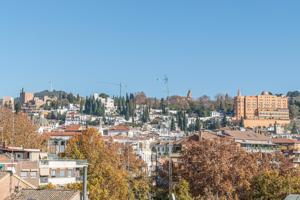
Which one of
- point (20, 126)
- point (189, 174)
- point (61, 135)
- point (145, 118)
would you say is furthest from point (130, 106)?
point (189, 174)

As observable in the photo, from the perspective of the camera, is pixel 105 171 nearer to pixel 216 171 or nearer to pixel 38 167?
pixel 38 167

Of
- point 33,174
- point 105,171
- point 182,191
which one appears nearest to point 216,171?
point 182,191

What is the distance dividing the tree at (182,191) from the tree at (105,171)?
2825mm

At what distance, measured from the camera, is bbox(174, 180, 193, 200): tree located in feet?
143

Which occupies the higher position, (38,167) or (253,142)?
(38,167)

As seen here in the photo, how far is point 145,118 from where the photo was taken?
198 metres

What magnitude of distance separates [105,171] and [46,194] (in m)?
17.4

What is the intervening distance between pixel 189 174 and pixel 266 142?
5674 cm

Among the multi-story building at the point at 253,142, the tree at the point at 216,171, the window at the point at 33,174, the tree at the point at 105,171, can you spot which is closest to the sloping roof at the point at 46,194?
the tree at the point at 105,171

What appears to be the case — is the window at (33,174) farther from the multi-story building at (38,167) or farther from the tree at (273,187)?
the tree at (273,187)

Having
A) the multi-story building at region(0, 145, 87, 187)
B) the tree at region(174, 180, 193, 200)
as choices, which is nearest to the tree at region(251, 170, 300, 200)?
the tree at region(174, 180, 193, 200)

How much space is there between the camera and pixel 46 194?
26.0 m

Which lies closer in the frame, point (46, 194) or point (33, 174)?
point (46, 194)

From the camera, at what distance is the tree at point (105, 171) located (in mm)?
40741
